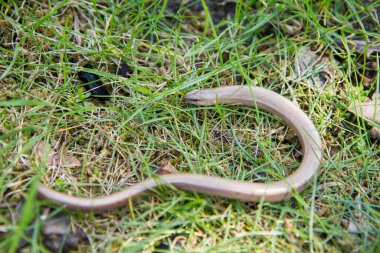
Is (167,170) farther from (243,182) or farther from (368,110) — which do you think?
(368,110)

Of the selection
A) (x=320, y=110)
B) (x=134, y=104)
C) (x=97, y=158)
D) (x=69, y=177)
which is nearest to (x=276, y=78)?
(x=320, y=110)

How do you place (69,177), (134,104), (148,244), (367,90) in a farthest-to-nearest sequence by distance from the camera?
(367,90), (134,104), (69,177), (148,244)

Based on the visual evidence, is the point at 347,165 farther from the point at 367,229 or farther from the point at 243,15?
the point at 243,15

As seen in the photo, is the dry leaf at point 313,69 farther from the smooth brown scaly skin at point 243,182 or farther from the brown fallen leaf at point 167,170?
the brown fallen leaf at point 167,170

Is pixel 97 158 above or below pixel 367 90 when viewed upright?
below

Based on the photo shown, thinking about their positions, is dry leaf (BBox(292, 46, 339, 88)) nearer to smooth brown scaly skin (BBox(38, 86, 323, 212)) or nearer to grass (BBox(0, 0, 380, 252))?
grass (BBox(0, 0, 380, 252))

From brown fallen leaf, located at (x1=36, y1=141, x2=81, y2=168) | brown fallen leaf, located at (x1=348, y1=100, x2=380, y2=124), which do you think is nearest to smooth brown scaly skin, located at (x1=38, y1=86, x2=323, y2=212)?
brown fallen leaf, located at (x1=36, y1=141, x2=81, y2=168)

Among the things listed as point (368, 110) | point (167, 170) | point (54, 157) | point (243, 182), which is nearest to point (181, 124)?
point (167, 170)
